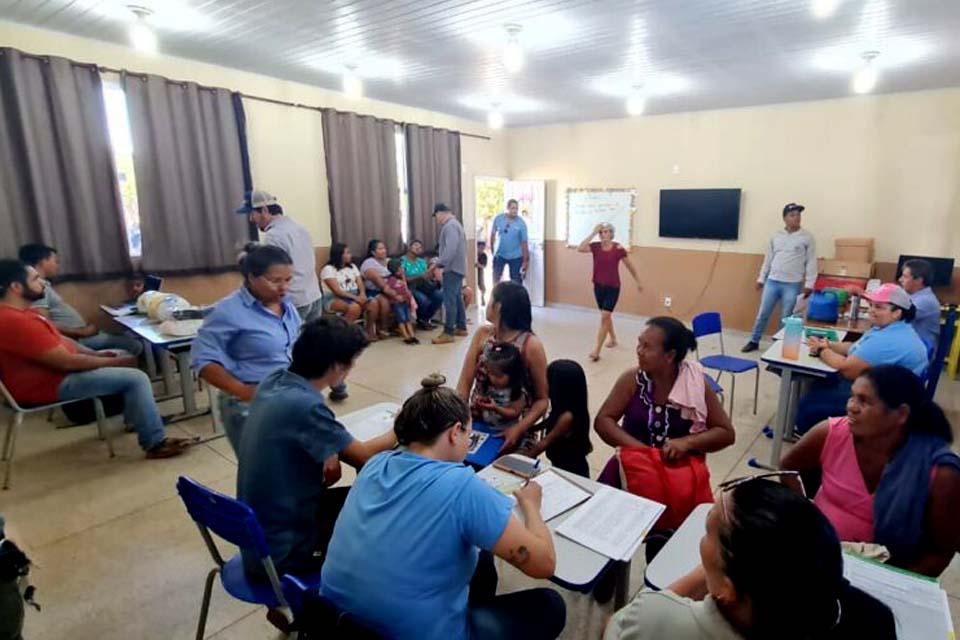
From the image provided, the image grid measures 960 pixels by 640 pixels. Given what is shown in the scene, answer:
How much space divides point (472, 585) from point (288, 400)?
80cm

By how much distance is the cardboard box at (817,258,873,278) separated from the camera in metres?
4.95

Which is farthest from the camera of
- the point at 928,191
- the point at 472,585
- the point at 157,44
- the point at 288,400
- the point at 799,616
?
the point at 928,191

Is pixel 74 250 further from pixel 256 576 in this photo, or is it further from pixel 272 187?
pixel 256 576

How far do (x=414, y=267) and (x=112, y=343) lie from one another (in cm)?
313

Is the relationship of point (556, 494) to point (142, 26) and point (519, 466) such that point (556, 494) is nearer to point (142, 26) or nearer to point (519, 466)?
point (519, 466)

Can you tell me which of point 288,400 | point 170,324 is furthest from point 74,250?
point 288,400

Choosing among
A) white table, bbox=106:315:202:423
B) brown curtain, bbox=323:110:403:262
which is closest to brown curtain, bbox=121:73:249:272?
A: white table, bbox=106:315:202:423

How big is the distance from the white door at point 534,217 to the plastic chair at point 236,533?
632 cm

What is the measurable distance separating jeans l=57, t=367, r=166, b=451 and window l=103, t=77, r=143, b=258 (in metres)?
1.61

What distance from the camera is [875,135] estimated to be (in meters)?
5.11

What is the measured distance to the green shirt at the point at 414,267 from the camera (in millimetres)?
6133

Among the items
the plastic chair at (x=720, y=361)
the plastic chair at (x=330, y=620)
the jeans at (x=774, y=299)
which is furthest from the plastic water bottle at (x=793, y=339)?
the plastic chair at (x=330, y=620)

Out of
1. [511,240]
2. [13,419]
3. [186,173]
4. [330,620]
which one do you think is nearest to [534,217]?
[511,240]

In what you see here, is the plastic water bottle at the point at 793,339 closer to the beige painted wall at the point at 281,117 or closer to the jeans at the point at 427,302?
the jeans at the point at 427,302
